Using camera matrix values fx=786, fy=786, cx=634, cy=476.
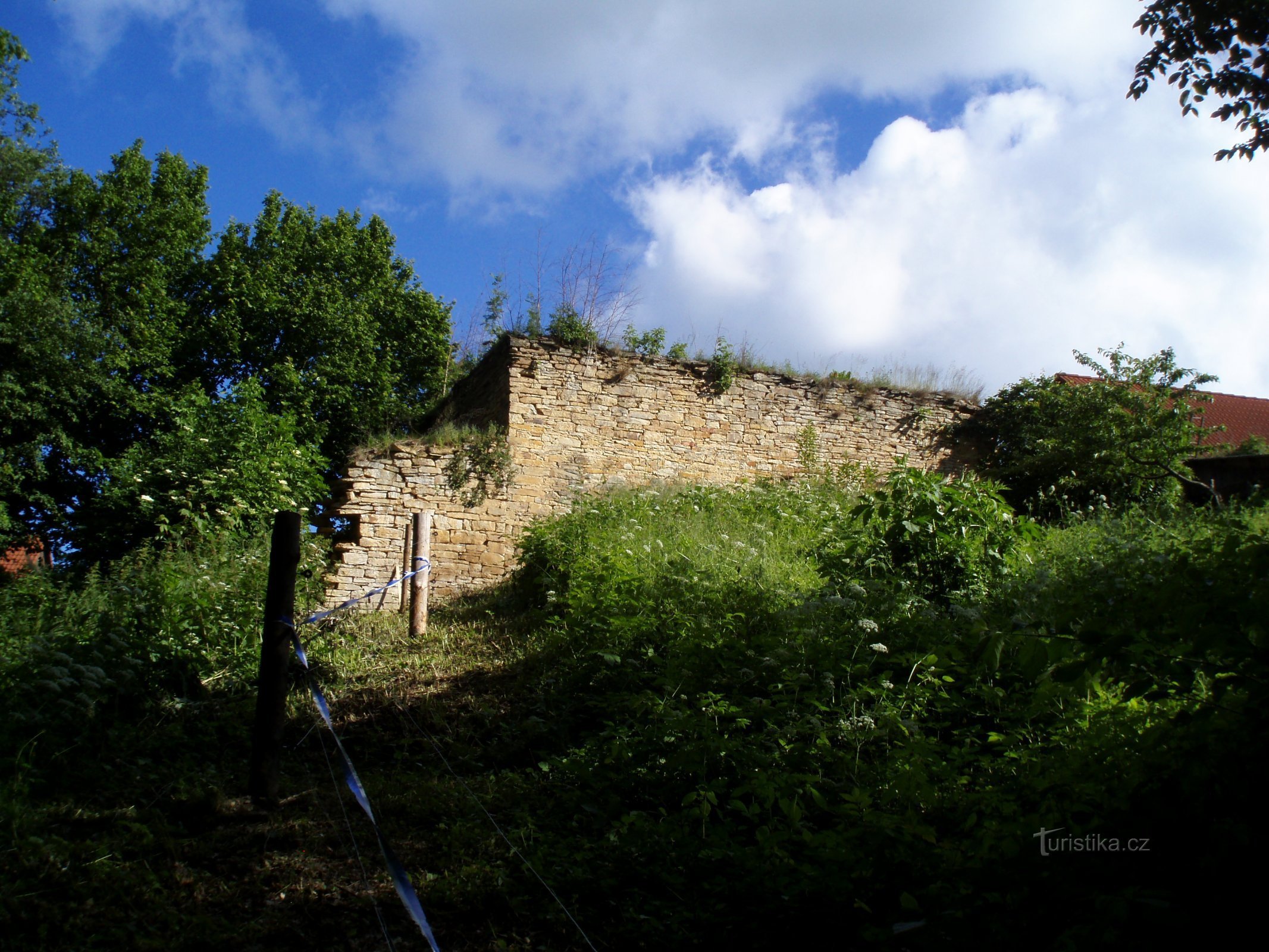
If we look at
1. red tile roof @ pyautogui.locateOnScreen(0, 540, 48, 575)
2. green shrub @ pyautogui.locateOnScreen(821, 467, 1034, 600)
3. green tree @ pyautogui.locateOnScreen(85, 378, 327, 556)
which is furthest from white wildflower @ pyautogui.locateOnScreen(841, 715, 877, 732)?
red tile roof @ pyautogui.locateOnScreen(0, 540, 48, 575)

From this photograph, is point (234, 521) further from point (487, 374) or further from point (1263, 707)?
point (1263, 707)

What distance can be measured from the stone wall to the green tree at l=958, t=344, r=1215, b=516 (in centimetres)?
142

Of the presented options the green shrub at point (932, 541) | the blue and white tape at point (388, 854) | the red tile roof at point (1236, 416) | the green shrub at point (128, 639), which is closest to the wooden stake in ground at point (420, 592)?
the green shrub at point (128, 639)

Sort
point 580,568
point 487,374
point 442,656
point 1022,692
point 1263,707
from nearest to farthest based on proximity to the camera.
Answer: point 1263,707 → point 1022,692 → point 442,656 → point 580,568 → point 487,374

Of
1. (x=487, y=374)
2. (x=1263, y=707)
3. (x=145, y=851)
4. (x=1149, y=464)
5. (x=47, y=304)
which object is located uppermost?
(x=47, y=304)

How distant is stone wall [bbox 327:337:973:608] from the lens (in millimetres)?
10133

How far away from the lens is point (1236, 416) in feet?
65.6

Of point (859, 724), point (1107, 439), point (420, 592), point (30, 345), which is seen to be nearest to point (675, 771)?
point (859, 724)

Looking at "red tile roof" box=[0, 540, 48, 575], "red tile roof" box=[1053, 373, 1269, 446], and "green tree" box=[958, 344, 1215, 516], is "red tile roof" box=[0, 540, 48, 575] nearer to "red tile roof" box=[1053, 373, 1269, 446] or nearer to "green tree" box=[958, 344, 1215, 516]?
"green tree" box=[958, 344, 1215, 516]

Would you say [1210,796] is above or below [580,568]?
below

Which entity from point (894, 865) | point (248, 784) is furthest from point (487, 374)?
point (894, 865)

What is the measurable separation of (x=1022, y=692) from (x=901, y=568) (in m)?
1.95

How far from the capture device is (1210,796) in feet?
7.80

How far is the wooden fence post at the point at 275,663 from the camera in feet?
14.4
